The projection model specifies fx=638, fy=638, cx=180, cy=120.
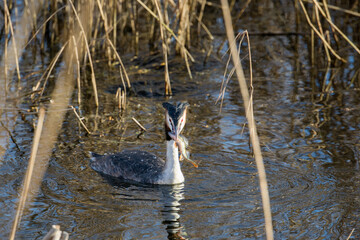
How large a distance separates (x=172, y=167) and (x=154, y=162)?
438 mm

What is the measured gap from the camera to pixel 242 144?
7.40 metres

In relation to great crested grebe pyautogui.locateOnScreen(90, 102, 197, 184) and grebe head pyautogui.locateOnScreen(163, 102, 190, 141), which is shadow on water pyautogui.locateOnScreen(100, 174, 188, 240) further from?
grebe head pyautogui.locateOnScreen(163, 102, 190, 141)

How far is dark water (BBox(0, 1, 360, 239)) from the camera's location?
17.6 ft

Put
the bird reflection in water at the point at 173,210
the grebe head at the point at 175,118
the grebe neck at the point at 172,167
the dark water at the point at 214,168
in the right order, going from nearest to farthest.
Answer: the bird reflection in water at the point at 173,210 → the dark water at the point at 214,168 → the grebe head at the point at 175,118 → the grebe neck at the point at 172,167

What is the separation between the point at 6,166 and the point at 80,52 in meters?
3.59

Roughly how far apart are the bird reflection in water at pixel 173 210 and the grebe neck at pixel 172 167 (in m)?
0.07

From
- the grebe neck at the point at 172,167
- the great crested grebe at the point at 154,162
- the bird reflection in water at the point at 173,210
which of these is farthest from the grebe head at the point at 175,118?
the bird reflection in water at the point at 173,210

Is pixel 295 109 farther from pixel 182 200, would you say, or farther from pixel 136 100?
pixel 182 200

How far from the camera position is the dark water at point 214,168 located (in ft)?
17.6

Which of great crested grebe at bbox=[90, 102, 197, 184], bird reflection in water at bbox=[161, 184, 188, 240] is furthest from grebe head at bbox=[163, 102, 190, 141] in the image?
bird reflection in water at bbox=[161, 184, 188, 240]

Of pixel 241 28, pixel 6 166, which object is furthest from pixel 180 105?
pixel 241 28

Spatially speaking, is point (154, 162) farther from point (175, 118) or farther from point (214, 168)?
point (175, 118)

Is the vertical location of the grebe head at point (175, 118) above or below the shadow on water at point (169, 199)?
above

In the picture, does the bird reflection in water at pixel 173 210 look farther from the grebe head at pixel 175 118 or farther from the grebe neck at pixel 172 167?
the grebe head at pixel 175 118
